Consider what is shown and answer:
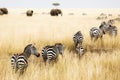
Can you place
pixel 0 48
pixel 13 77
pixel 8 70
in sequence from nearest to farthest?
pixel 13 77
pixel 8 70
pixel 0 48

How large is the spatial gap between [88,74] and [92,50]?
16.7 feet

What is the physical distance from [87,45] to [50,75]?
238 inches

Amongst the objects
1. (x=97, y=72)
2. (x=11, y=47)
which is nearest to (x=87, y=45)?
(x=11, y=47)

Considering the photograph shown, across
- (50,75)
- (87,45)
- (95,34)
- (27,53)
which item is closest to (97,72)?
(50,75)

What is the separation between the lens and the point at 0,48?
10.4 m

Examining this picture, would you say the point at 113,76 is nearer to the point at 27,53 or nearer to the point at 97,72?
the point at 97,72

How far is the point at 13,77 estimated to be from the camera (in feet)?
20.7

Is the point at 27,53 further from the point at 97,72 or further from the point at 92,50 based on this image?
the point at 92,50

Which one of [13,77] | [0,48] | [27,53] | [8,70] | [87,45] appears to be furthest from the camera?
[87,45]

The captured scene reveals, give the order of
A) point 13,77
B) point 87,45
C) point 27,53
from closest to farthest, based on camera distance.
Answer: point 13,77 < point 27,53 < point 87,45

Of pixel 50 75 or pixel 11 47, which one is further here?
pixel 11 47

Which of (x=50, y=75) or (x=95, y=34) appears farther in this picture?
(x=95, y=34)

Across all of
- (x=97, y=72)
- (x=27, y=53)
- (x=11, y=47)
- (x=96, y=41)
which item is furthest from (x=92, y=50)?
(x=97, y=72)

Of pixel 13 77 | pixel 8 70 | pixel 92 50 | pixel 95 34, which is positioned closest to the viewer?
pixel 13 77
